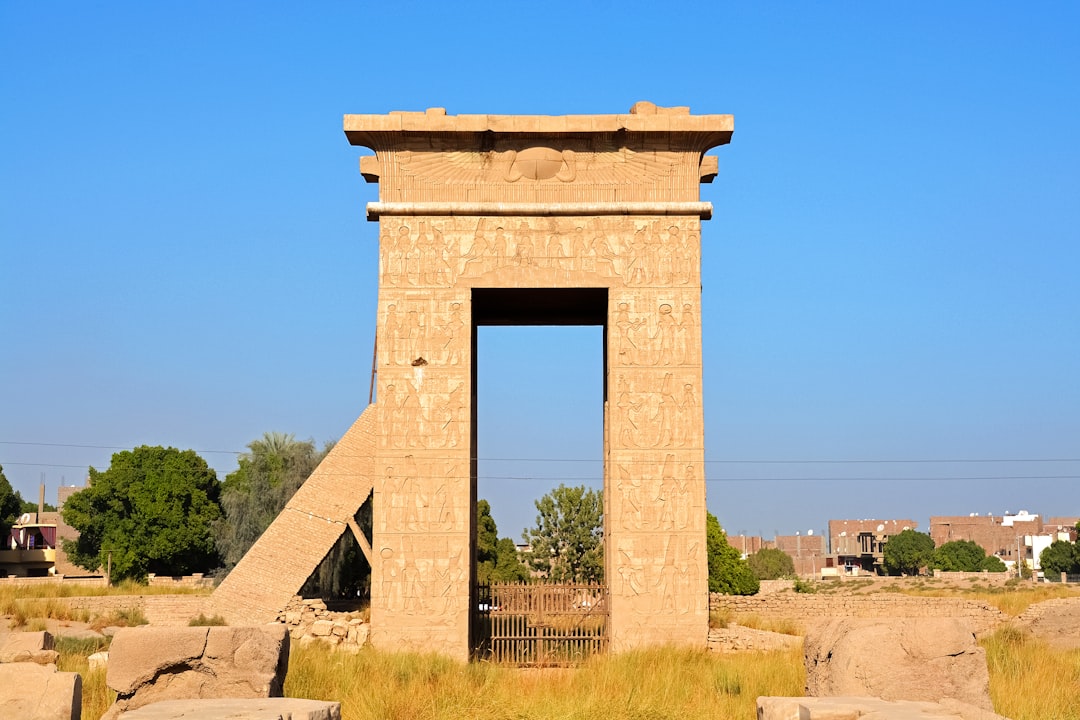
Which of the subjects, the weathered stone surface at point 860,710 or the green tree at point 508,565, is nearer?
the weathered stone surface at point 860,710

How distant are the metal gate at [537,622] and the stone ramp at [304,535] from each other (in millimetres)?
2801

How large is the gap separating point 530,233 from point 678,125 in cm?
229

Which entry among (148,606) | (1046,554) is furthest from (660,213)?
(1046,554)

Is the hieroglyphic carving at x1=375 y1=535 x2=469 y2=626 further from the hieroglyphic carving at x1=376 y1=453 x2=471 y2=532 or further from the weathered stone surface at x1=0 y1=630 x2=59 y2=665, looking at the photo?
the weathered stone surface at x1=0 y1=630 x2=59 y2=665

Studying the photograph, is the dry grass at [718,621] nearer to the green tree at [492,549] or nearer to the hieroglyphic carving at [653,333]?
the hieroglyphic carving at [653,333]

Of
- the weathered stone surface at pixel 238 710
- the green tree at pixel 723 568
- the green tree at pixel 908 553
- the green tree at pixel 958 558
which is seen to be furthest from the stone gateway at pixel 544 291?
the green tree at pixel 908 553

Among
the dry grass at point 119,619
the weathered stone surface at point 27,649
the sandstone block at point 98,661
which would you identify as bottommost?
the dry grass at point 119,619

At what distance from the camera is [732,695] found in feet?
34.8

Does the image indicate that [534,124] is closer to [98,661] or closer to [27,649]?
[98,661]

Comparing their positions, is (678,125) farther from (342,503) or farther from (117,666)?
(117,666)

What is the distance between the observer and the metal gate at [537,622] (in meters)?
14.8

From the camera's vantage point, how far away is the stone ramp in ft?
53.9

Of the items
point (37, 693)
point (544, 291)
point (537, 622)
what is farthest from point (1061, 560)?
point (37, 693)

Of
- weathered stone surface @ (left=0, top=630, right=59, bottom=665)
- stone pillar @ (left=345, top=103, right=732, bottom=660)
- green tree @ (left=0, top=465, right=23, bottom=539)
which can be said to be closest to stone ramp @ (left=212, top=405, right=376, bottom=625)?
Answer: stone pillar @ (left=345, top=103, right=732, bottom=660)
